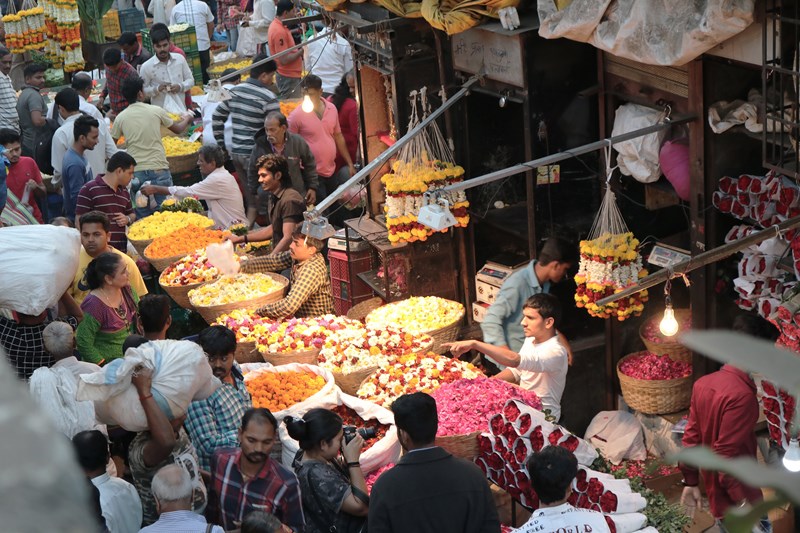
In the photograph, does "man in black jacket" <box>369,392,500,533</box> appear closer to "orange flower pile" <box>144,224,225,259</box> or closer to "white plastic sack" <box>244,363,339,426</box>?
"white plastic sack" <box>244,363,339,426</box>

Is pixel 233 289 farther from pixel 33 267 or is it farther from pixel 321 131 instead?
pixel 321 131

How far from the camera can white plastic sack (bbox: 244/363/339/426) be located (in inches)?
226

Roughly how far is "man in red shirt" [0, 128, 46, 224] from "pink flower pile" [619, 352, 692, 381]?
5.96 m

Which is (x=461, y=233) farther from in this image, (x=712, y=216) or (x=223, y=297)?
(x=712, y=216)

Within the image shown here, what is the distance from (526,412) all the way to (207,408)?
153 cm

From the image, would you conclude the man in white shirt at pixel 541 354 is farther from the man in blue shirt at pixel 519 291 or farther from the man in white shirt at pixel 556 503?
the man in white shirt at pixel 556 503

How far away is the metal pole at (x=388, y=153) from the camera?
6477 mm

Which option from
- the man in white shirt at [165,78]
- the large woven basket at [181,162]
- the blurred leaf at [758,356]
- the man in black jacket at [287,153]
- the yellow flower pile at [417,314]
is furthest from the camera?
Answer: the man in white shirt at [165,78]

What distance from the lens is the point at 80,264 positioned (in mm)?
7082

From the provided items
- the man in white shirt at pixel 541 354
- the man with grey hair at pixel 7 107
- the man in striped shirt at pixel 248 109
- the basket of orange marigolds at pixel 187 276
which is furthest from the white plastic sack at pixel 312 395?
the man with grey hair at pixel 7 107

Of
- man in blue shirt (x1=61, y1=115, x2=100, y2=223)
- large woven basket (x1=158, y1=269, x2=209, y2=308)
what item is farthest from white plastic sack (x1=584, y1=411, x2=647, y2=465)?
man in blue shirt (x1=61, y1=115, x2=100, y2=223)

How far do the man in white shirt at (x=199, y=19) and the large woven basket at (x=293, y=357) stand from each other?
38.5 feet

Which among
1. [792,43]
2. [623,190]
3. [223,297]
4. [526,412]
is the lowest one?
[223,297]

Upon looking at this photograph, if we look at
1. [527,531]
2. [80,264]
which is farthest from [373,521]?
[80,264]
